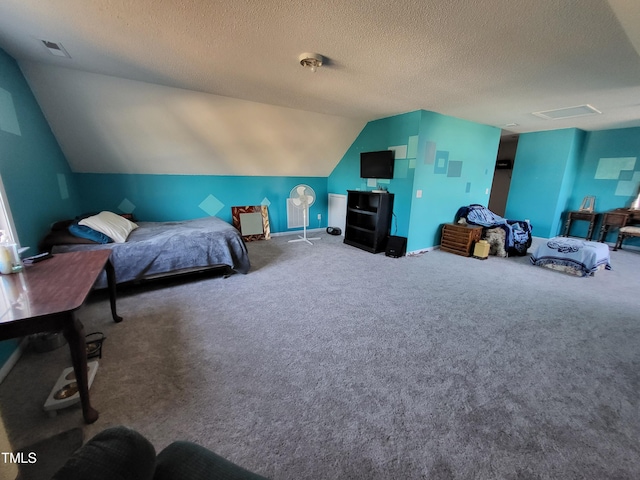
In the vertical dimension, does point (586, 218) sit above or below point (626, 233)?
above

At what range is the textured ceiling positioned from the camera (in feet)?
5.19

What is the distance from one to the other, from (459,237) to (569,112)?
230 centimetres

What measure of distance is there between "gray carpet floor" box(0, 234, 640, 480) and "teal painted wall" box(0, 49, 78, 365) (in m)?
0.92

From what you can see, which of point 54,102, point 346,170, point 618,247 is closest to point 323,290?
point 346,170

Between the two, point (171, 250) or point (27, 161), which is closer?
point (27, 161)

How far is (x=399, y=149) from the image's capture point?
4.17 meters

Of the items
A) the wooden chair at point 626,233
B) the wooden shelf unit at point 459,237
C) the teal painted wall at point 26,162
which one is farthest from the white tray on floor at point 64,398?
the wooden chair at point 626,233

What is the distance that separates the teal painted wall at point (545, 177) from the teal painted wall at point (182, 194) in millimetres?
4627

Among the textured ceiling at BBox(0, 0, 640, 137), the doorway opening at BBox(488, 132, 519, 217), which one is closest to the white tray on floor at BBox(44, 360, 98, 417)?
the textured ceiling at BBox(0, 0, 640, 137)

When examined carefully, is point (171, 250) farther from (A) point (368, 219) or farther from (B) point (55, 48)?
(A) point (368, 219)

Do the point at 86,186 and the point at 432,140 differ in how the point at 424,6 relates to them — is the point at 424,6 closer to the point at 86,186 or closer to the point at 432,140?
the point at 432,140

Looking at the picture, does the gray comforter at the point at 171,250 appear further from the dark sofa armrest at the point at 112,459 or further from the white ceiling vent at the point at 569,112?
the white ceiling vent at the point at 569,112

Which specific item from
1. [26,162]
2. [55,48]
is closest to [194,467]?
[26,162]

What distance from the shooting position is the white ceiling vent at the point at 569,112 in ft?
11.3
